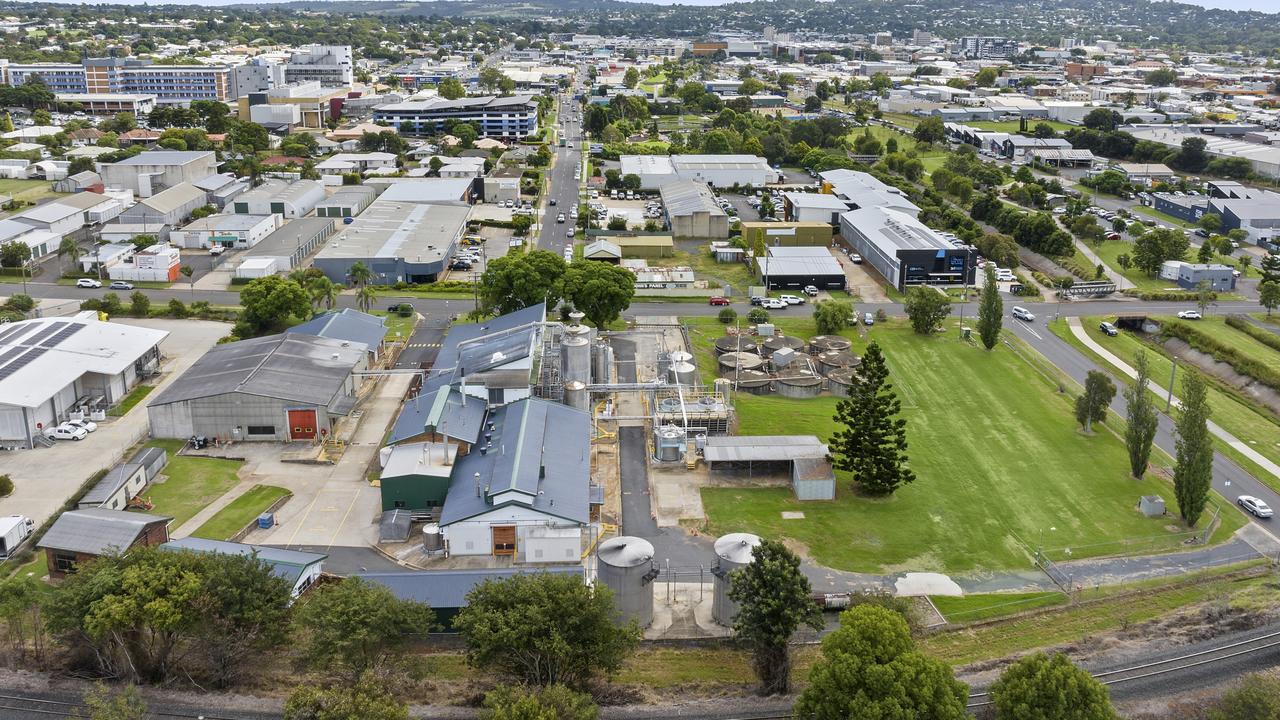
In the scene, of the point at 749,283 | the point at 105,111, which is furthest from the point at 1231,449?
the point at 105,111

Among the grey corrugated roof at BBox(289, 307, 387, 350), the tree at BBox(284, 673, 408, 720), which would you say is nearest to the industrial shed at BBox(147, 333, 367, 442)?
the grey corrugated roof at BBox(289, 307, 387, 350)

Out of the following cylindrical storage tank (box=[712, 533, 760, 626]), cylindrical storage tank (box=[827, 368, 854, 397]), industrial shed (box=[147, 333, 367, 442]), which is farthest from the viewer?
cylindrical storage tank (box=[827, 368, 854, 397])

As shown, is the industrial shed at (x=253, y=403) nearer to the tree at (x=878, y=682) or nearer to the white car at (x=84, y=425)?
the white car at (x=84, y=425)

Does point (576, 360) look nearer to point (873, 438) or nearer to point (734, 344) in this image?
point (734, 344)

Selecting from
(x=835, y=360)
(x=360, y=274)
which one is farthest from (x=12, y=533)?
(x=835, y=360)

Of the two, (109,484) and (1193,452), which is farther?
(109,484)

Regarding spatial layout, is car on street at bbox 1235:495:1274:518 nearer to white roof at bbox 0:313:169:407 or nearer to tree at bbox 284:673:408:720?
tree at bbox 284:673:408:720
